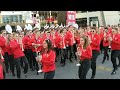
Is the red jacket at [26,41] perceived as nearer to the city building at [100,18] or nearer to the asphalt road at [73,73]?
the asphalt road at [73,73]

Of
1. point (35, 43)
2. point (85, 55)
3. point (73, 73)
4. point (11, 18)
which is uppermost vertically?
point (11, 18)

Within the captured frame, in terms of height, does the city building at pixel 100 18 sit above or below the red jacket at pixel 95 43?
above

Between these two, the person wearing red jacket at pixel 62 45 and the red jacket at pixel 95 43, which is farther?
the person wearing red jacket at pixel 62 45

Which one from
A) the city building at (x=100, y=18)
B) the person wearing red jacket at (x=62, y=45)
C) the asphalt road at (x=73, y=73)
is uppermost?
the city building at (x=100, y=18)

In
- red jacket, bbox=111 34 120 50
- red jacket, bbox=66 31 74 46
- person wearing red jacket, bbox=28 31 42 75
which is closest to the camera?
red jacket, bbox=111 34 120 50

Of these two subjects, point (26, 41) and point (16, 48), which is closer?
point (16, 48)

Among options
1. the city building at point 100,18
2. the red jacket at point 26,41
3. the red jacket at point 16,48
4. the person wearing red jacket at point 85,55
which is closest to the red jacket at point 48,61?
the person wearing red jacket at point 85,55

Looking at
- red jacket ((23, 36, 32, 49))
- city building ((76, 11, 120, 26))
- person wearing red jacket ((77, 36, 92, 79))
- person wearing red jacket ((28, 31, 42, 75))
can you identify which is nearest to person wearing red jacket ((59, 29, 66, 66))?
person wearing red jacket ((28, 31, 42, 75))

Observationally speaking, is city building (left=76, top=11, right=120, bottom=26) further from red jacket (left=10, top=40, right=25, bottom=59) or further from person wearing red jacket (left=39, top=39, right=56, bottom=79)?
person wearing red jacket (left=39, top=39, right=56, bottom=79)

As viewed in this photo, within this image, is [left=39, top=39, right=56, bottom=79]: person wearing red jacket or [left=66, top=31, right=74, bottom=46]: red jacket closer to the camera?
[left=39, top=39, right=56, bottom=79]: person wearing red jacket

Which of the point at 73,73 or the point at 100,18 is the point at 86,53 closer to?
the point at 73,73

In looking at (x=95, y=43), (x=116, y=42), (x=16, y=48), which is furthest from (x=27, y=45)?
(x=116, y=42)

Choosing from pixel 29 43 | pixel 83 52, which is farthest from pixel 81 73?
pixel 29 43

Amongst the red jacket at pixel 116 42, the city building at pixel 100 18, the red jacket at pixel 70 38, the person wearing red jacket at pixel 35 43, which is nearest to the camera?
the red jacket at pixel 116 42
